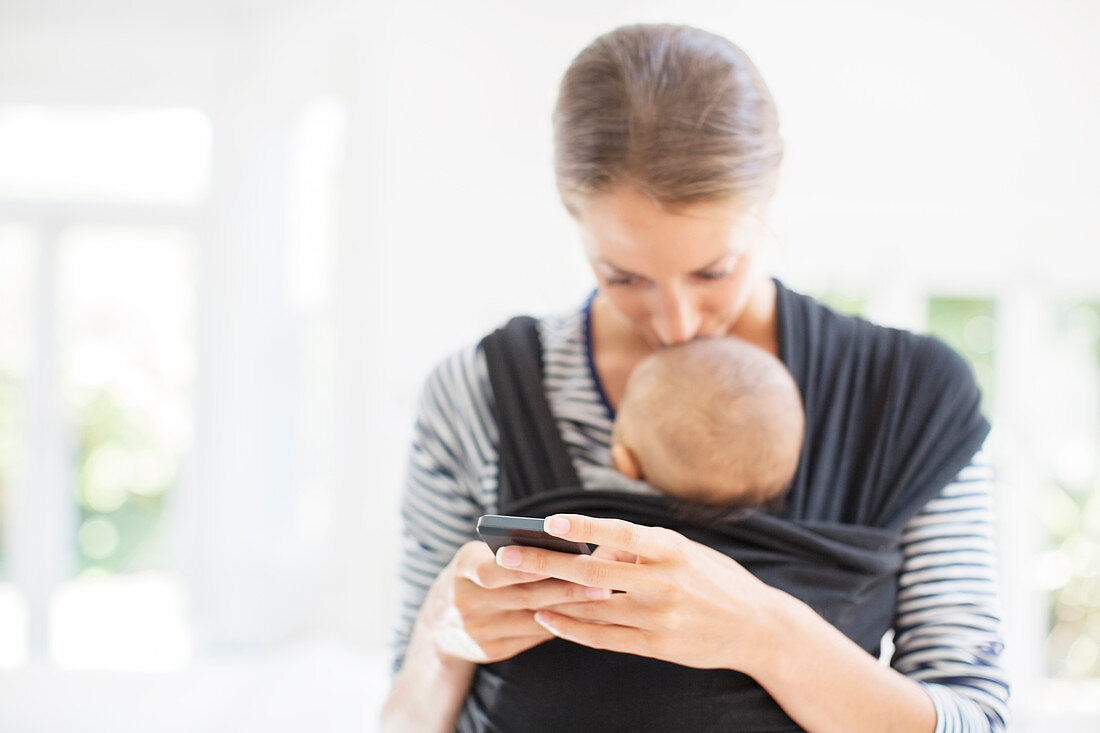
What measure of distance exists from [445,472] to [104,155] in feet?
10.1

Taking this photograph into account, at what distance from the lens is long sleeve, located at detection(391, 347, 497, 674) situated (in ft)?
2.74

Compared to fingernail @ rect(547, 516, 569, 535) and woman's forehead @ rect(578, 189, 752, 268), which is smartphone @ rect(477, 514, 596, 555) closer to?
fingernail @ rect(547, 516, 569, 535)

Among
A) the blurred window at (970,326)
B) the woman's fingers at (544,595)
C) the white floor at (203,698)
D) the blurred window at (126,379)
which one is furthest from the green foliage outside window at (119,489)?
the woman's fingers at (544,595)

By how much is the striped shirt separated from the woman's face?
101mm

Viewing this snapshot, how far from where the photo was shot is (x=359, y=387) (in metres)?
2.63

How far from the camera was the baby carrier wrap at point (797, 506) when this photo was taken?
2.29 feet

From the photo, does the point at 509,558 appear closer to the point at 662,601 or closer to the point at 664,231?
the point at 662,601

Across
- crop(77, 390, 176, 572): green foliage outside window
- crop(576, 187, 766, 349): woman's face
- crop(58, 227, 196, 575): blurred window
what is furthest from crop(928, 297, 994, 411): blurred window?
crop(77, 390, 176, 572): green foliage outside window

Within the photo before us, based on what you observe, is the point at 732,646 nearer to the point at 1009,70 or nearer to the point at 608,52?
the point at 608,52

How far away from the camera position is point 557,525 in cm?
54

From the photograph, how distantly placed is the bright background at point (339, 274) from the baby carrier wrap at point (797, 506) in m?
0.41

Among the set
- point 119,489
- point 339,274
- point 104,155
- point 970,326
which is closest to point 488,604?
point 970,326

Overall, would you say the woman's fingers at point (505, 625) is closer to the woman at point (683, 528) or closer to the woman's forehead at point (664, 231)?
the woman at point (683, 528)

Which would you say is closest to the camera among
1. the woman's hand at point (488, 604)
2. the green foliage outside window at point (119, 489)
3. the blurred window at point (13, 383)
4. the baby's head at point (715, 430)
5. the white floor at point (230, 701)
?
the woman's hand at point (488, 604)
